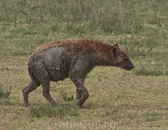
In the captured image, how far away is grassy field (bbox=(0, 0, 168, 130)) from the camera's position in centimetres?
619

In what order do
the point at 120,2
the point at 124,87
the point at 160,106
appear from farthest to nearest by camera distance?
the point at 120,2, the point at 124,87, the point at 160,106

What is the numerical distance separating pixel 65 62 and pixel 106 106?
103cm

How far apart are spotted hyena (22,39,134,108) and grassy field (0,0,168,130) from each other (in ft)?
1.62

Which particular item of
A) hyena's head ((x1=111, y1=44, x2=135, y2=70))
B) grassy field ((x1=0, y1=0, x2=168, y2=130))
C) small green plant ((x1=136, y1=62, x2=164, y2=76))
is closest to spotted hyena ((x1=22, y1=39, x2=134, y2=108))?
hyena's head ((x1=111, y1=44, x2=135, y2=70))

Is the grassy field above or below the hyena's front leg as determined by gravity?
below

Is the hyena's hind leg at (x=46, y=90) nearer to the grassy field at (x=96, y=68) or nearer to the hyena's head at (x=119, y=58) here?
the grassy field at (x=96, y=68)

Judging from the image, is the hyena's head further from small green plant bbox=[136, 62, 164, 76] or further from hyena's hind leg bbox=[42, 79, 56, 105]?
small green plant bbox=[136, 62, 164, 76]

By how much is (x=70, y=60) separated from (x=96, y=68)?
3.07 metres

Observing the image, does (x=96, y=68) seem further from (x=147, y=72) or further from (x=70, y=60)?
(x=70, y=60)

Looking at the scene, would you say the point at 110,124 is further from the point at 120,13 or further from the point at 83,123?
the point at 120,13

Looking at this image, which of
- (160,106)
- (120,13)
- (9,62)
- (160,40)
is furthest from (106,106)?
(120,13)

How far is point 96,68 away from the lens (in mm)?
10016

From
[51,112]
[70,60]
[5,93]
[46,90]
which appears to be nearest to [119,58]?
[70,60]

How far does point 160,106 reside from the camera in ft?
22.9
